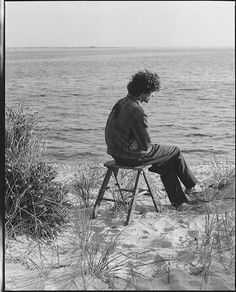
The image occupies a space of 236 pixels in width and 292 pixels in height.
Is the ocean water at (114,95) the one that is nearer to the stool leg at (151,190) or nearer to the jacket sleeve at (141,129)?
the jacket sleeve at (141,129)

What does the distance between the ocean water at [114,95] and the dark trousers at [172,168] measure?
0.23 metres

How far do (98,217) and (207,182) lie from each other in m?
1.00

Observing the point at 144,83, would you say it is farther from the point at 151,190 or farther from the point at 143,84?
the point at 151,190

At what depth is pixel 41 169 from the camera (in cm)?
392

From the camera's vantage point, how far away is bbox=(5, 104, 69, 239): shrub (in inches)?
148

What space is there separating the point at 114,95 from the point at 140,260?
1481 millimetres

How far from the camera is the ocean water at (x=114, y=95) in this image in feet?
13.1

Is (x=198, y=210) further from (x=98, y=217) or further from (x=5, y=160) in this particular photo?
(x=5, y=160)

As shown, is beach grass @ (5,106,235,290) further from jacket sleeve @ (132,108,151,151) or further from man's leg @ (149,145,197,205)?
jacket sleeve @ (132,108,151,151)

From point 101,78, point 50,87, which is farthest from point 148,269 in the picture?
point 50,87

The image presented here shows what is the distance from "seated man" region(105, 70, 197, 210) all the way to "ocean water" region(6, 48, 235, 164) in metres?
0.18

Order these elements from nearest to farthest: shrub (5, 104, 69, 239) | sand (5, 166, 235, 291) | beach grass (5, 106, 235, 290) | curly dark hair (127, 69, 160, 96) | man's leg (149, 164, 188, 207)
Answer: sand (5, 166, 235, 291) → beach grass (5, 106, 235, 290) → shrub (5, 104, 69, 239) → curly dark hair (127, 69, 160, 96) → man's leg (149, 164, 188, 207)

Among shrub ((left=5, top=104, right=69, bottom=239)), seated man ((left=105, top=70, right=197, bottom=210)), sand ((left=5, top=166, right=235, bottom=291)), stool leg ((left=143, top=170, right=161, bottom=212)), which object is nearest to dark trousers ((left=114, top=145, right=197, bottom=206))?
seated man ((left=105, top=70, right=197, bottom=210))

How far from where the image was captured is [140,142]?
13.4 feet
